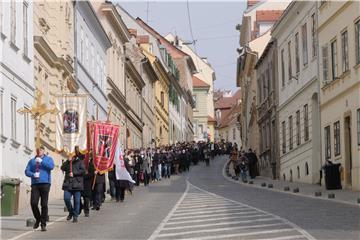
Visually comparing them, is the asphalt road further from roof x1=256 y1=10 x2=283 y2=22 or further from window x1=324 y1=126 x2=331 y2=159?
roof x1=256 y1=10 x2=283 y2=22

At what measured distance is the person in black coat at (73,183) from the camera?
20.1 meters

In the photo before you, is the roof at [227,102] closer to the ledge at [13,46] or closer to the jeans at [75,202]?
the ledge at [13,46]

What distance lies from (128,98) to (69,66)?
24.5 m

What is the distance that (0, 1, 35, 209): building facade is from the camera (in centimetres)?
2514

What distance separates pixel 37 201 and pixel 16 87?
30.6ft

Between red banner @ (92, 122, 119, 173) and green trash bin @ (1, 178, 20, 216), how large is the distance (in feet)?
13.5

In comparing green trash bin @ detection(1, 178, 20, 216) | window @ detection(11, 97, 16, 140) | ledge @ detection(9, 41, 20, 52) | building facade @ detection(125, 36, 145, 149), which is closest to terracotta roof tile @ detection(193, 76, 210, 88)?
building facade @ detection(125, 36, 145, 149)

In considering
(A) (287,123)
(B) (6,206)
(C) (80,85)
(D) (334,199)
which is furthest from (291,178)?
(B) (6,206)

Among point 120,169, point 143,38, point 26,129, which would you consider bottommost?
point 120,169

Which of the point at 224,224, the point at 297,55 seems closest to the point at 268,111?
the point at 297,55

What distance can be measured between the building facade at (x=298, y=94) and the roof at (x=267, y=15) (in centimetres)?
2442

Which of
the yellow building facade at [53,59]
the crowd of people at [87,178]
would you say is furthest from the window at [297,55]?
the yellow building facade at [53,59]

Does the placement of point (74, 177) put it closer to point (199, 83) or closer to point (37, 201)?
point (37, 201)

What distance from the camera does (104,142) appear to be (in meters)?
27.9
